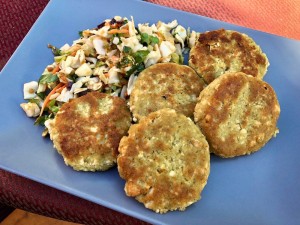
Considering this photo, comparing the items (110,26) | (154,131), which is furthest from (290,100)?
(110,26)

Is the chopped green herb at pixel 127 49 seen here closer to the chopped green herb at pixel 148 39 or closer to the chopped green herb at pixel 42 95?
the chopped green herb at pixel 148 39

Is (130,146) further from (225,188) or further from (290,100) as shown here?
(290,100)

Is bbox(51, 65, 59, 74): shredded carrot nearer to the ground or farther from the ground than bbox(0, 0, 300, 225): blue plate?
farther from the ground

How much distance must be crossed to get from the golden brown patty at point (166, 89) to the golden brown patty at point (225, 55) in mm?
68

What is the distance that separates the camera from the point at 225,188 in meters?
1.44

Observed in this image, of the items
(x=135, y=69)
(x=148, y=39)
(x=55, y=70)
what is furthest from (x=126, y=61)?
(x=55, y=70)

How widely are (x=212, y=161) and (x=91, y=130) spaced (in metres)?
0.46

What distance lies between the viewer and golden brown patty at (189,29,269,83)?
1672mm

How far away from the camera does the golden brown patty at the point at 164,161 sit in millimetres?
1349

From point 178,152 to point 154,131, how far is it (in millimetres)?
111

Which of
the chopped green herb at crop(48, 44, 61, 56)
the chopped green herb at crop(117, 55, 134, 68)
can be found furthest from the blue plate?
the chopped green herb at crop(117, 55, 134, 68)

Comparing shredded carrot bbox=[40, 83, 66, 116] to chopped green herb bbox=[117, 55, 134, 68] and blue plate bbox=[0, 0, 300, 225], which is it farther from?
chopped green herb bbox=[117, 55, 134, 68]

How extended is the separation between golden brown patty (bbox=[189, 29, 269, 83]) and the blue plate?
0.33 ft

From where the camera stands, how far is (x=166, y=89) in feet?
5.18
